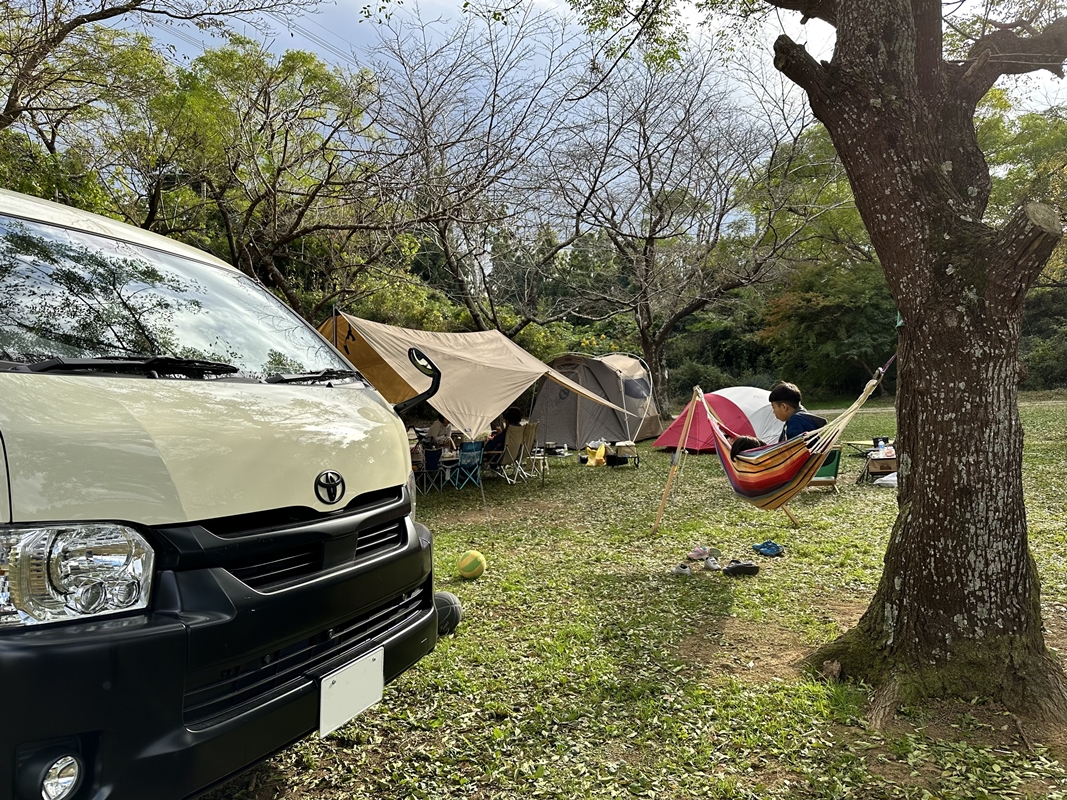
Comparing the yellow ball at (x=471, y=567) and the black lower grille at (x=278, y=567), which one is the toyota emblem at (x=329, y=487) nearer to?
the black lower grille at (x=278, y=567)

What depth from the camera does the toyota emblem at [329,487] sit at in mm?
1849

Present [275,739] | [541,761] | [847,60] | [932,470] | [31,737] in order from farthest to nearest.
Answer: [847,60], [932,470], [541,761], [275,739], [31,737]

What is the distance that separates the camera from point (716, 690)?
2994 mm

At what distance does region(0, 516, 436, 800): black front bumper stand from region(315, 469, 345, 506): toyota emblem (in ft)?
0.68

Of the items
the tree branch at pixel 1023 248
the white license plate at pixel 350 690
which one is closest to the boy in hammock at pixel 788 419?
the tree branch at pixel 1023 248

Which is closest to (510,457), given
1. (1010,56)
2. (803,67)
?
(803,67)

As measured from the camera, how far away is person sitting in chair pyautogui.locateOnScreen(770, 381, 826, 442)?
5602mm

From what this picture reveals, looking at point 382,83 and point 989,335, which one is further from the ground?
point 382,83

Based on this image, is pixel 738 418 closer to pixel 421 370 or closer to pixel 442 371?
pixel 442 371

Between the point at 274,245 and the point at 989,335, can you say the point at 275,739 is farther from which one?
the point at 274,245

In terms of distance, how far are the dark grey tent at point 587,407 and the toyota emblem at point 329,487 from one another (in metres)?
11.5

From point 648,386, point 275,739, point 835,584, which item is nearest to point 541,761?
point 275,739

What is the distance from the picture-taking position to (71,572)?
1354 mm

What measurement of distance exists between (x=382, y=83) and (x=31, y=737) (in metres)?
9.59
